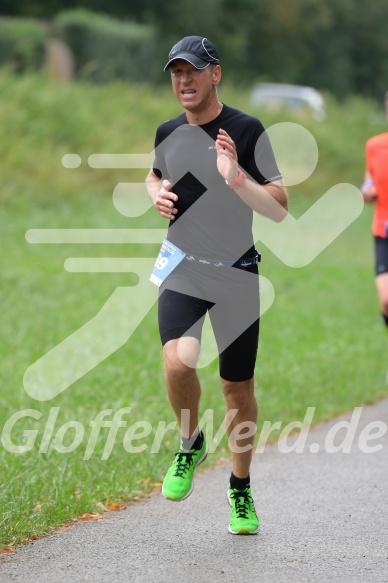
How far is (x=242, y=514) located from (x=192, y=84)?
2086 mm

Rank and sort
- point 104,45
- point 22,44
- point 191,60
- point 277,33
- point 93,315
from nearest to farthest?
point 191,60
point 93,315
point 22,44
point 104,45
point 277,33

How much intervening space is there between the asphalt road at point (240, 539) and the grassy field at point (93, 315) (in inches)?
11.8

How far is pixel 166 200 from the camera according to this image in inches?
221

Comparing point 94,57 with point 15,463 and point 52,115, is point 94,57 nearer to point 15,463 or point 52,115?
point 52,115

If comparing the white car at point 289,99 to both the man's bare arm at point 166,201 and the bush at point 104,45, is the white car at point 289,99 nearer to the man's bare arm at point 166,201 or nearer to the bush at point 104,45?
the bush at point 104,45

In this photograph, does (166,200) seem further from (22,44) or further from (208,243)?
(22,44)

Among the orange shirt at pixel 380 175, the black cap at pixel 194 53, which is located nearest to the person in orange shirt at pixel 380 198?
the orange shirt at pixel 380 175

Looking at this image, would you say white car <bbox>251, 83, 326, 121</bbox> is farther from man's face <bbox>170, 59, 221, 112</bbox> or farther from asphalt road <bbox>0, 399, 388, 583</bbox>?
man's face <bbox>170, 59, 221, 112</bbox>

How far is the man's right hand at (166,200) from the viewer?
561 centimetres

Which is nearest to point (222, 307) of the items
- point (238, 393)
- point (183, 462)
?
point (238, 393)

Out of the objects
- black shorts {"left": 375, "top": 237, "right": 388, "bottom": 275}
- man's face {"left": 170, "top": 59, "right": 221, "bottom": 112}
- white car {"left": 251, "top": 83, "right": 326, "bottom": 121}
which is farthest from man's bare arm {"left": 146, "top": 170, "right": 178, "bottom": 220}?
white car {"left": 251, "top": 83, "right": 326, "bottom": 121}

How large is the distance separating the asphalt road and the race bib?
4.13 ft

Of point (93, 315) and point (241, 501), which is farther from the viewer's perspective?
point (93, 315)

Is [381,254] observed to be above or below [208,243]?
below
